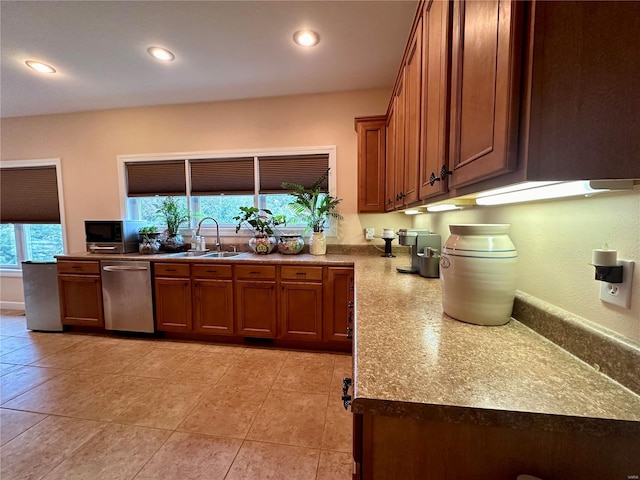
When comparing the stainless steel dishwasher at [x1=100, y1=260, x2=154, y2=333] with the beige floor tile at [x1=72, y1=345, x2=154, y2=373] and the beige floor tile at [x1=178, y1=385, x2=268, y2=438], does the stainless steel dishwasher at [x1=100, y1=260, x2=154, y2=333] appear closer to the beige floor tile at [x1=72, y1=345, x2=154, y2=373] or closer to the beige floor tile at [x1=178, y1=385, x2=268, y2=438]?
the beige floor tile at [x1=72, y1=345, x2=154, y2=373]

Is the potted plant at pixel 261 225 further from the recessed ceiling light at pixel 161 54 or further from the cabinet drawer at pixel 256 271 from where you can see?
the recessed ceiling light at pixel 161 54

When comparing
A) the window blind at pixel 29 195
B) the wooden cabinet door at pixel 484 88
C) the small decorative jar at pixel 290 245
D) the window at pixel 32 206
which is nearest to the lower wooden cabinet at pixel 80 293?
the window at pixel 32 206

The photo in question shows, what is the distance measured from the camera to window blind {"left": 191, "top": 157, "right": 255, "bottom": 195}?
10.1 feet

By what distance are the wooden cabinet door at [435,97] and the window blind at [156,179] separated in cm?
291

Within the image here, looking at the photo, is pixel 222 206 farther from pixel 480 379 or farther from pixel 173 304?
pixel 480 379

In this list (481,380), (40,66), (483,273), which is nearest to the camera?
(481,380)

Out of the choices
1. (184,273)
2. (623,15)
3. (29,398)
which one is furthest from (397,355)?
(29,398)

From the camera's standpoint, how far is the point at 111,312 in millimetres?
2775

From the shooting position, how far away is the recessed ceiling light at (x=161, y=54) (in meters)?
2.13

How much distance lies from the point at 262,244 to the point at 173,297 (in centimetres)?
103

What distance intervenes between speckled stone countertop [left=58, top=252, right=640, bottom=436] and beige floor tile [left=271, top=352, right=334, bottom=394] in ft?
4.25

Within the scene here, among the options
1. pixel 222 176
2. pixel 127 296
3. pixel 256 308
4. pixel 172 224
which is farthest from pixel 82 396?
pixel 222 176

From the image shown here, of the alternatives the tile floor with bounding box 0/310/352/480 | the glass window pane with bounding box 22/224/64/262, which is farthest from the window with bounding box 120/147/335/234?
the tile floor with bounding box 0/310/352/480

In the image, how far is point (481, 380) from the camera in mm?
594
